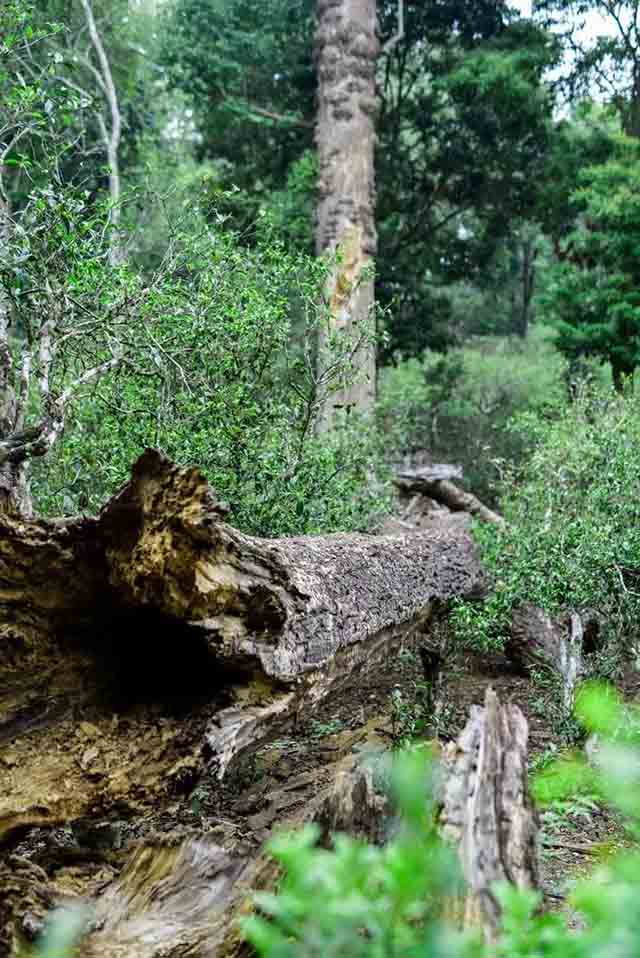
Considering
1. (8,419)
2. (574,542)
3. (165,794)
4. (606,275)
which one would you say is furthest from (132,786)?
(606,275)

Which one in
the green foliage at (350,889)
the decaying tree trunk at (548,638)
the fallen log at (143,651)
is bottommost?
the decaying tree trunk at (548,638)

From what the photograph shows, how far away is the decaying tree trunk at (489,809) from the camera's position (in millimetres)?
1675

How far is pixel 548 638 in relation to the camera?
6262mm

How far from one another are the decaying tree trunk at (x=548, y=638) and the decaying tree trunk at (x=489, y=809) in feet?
10.8

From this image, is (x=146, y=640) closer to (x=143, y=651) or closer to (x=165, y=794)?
(x=143, y=651)

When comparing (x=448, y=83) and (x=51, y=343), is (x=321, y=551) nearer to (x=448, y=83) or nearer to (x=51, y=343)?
(x=51, y=343)

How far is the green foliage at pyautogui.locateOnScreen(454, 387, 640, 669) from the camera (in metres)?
5.30

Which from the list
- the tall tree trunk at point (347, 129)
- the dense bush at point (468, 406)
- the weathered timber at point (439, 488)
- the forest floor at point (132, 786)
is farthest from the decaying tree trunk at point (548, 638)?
the dense bush at point (468, 406)

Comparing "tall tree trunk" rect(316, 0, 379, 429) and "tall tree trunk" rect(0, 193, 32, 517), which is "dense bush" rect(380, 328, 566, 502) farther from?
"tall tree trunk" rect(0, 193, 32, 517)

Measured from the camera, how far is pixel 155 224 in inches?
656

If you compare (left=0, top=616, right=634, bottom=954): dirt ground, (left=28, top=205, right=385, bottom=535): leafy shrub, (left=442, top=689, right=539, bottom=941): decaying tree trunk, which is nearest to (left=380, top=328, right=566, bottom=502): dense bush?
(left=28, top=205, right=385, bottom=535): leafy shrub

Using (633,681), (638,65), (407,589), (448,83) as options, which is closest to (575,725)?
(407,589)

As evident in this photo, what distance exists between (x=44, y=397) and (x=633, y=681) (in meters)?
4.55

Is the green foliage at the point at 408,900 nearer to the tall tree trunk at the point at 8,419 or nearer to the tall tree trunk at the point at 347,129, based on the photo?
the tall tree trunk at the point at 8,419
